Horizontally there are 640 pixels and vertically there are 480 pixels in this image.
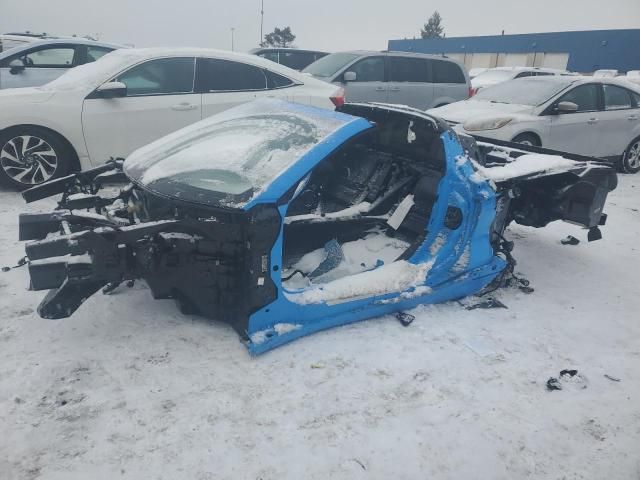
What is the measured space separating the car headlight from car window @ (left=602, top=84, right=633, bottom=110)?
7.34 ft

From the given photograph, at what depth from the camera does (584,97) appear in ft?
25.1

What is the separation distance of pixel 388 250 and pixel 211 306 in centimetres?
146

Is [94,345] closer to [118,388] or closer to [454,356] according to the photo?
[118,388]

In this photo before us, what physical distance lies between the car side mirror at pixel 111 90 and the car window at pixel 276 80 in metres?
1.77

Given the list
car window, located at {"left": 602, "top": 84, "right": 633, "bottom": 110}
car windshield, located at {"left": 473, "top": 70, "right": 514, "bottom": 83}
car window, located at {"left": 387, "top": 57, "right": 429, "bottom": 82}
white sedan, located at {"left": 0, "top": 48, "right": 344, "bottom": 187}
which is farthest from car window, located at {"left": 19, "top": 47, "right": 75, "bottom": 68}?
car windshield, located at {"left": 473, "top": 70, "right": 514, "bottom": 83}

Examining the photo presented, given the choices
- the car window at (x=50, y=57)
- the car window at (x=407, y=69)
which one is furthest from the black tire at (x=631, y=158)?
the car window at (x=50, y=57)

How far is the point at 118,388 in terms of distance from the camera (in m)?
2.47

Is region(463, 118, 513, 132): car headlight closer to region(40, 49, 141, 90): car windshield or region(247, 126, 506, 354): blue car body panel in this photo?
region(247, 126, 506, 354): blue car body panel

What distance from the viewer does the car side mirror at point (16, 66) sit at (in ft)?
26.0

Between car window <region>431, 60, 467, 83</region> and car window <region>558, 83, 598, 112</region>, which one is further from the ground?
car window <region>431, 60, 467, 83</region>

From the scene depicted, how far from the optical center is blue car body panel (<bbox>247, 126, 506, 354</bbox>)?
2.80m

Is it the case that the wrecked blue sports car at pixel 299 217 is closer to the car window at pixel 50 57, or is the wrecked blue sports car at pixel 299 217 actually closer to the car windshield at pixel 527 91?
the car windshield at pixel 527 91

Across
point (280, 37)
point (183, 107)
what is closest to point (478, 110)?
point (183, 107)

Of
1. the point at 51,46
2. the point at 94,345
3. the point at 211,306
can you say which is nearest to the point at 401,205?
the point at 211,306
